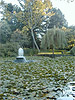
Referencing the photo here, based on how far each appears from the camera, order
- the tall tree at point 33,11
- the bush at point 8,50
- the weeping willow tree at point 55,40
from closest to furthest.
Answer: the bush at point 8,50, the weeping willow tree at point 55,40, the tall tree at point 33,11

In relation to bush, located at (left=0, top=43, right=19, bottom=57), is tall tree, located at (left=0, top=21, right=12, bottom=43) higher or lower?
higher

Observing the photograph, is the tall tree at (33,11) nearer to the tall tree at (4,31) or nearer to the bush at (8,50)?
the tall tree at (4,31)

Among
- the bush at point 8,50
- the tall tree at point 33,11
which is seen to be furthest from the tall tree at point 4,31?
the bush at point 8,50

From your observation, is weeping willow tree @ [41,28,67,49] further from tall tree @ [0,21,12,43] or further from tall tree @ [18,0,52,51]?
tall tree @ [0,21,12,43]

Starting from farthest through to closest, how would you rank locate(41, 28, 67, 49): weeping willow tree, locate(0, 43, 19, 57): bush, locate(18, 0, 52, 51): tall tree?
locate(18, 0, 52, 51): tall tree → locate(41, 28, 67, 49): weeping willow tree → locate(0, 43, 19, 57): bush

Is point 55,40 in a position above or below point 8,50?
above

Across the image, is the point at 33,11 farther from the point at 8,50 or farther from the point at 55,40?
the point at 8,50

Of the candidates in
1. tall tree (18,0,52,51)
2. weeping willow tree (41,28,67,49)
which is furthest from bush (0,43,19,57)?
tall tree (18,0,52,51)

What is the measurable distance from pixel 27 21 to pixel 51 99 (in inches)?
785

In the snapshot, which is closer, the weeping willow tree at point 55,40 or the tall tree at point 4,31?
the weeping willow tree at point 55,40

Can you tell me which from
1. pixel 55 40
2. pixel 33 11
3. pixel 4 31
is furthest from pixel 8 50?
pixel 33 11

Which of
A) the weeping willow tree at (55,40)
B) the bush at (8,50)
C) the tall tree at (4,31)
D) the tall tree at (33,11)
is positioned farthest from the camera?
the tall tree at (4,31)

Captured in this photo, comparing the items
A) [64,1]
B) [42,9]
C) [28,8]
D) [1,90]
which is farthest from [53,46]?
[1,90]

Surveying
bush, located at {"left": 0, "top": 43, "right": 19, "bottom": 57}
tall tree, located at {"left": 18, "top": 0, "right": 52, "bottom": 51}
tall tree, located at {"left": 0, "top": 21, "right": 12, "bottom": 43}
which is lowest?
bush, located at {"left": 0, "top": 43, "right": 19, "bottom": 57}
